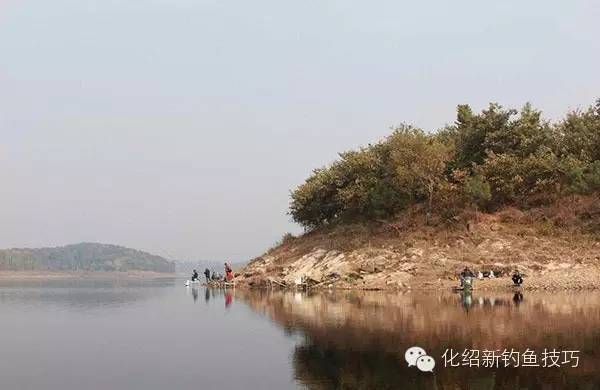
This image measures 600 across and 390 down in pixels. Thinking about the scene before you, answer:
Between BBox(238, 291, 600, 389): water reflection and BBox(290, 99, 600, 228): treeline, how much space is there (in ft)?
74.1

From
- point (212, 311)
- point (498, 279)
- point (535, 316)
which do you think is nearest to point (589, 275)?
point (498, 279)

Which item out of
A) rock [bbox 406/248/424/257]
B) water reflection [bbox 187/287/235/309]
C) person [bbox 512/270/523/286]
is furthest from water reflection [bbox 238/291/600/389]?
rock [bbox 406/248/424/257]

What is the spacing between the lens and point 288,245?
74.3m

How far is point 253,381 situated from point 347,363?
3.03 m

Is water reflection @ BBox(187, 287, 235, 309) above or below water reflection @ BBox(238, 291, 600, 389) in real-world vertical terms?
above

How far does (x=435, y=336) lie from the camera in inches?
831

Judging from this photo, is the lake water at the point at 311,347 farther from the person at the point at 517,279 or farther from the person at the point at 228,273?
the person at the point at 228,273

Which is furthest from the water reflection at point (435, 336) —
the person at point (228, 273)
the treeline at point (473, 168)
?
the person at point (228, 273)

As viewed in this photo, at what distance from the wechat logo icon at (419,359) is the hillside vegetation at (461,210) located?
31.9 metres

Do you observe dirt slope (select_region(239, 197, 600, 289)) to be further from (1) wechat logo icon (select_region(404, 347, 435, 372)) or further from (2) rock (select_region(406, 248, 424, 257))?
(1) wechat logo icon (select_region(404, 347, 435, 372))

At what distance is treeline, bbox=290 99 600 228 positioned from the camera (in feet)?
195

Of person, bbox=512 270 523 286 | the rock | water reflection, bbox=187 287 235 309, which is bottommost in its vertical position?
water reflection, bbox=187 287 235 309

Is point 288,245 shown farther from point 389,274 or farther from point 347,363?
point 347,363

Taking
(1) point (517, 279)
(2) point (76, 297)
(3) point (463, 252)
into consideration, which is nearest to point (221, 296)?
(2) point (76, 297)
